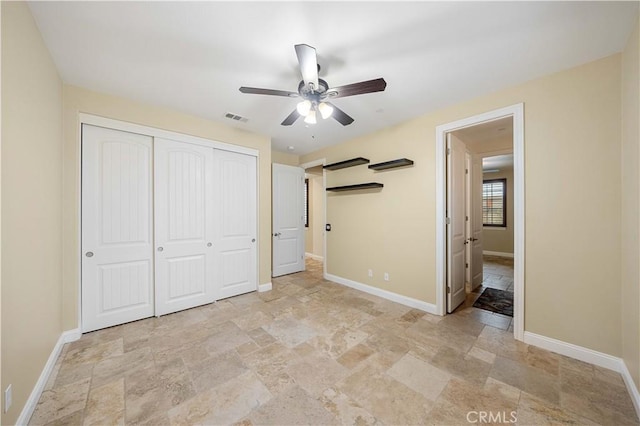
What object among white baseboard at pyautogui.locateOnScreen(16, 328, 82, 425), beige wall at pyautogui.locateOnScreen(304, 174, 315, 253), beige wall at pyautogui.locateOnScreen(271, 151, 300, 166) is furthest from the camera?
beige wall at pyautogui.locateOnScreen(304, 174, 315, 253)

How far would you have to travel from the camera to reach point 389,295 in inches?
141

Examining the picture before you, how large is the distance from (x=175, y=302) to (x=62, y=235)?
142cm

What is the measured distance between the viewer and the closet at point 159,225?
2.60 m

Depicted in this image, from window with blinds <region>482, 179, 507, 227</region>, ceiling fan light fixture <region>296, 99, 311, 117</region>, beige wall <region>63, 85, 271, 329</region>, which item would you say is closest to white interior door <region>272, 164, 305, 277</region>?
beige wall <region>63, 85, 271, 329</region>

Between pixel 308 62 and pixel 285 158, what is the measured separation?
359cm

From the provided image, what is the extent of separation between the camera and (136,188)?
2834 millimetres

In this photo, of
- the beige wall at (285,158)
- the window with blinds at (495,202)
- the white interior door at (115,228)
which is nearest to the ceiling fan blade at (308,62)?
the white interior door at (115,228)

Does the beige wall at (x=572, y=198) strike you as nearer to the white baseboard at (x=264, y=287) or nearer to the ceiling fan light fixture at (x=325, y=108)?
the ceiling fan light fixture at (x=325, y=108)

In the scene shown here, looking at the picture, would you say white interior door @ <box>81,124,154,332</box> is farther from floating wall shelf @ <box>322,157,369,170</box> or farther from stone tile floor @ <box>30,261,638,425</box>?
floating wall shelf @ <box>322,157,369,170</box>

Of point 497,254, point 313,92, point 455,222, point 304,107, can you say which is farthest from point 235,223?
point 497,254

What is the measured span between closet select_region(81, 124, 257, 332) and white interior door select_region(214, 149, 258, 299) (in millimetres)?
16

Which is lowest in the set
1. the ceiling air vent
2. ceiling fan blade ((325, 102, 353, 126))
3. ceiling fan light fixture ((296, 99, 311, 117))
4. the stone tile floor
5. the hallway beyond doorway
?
the stone tile floor

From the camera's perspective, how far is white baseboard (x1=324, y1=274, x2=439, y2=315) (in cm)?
314

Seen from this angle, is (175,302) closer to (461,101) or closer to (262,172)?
(262,172)
